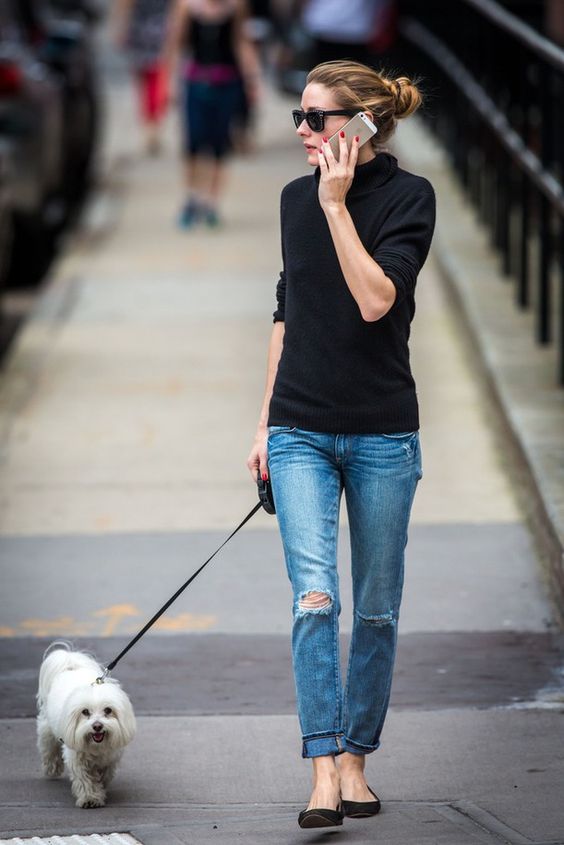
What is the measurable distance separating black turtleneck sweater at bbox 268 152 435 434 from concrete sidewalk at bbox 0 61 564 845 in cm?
99

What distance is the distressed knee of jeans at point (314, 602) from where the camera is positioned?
436 cm

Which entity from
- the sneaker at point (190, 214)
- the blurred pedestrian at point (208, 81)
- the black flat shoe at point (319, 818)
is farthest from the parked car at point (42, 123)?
the black flat shoe at point (319, 818)

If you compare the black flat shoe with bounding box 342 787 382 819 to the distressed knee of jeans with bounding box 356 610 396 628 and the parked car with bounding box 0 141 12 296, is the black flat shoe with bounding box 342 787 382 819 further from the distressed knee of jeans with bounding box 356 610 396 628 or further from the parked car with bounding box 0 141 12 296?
the parked car with bounding box 0 141 12 296

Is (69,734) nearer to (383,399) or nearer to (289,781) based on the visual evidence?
(289,781)

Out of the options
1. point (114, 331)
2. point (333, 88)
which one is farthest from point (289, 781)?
point (114, 331)

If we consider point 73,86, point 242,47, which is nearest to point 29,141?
point 242,47

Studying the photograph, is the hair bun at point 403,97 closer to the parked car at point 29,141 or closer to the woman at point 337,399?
the woman at point 337,399

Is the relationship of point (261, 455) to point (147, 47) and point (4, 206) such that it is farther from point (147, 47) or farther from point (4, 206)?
point (147, 47)

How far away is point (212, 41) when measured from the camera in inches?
549

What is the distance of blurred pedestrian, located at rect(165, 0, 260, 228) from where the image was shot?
1391 cm

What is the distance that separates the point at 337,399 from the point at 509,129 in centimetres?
636

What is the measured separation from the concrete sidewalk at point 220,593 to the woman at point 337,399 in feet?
1.46

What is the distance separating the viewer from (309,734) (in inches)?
173

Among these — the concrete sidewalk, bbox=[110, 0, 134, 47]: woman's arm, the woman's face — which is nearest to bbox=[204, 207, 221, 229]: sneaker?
the concrete sidewalk
